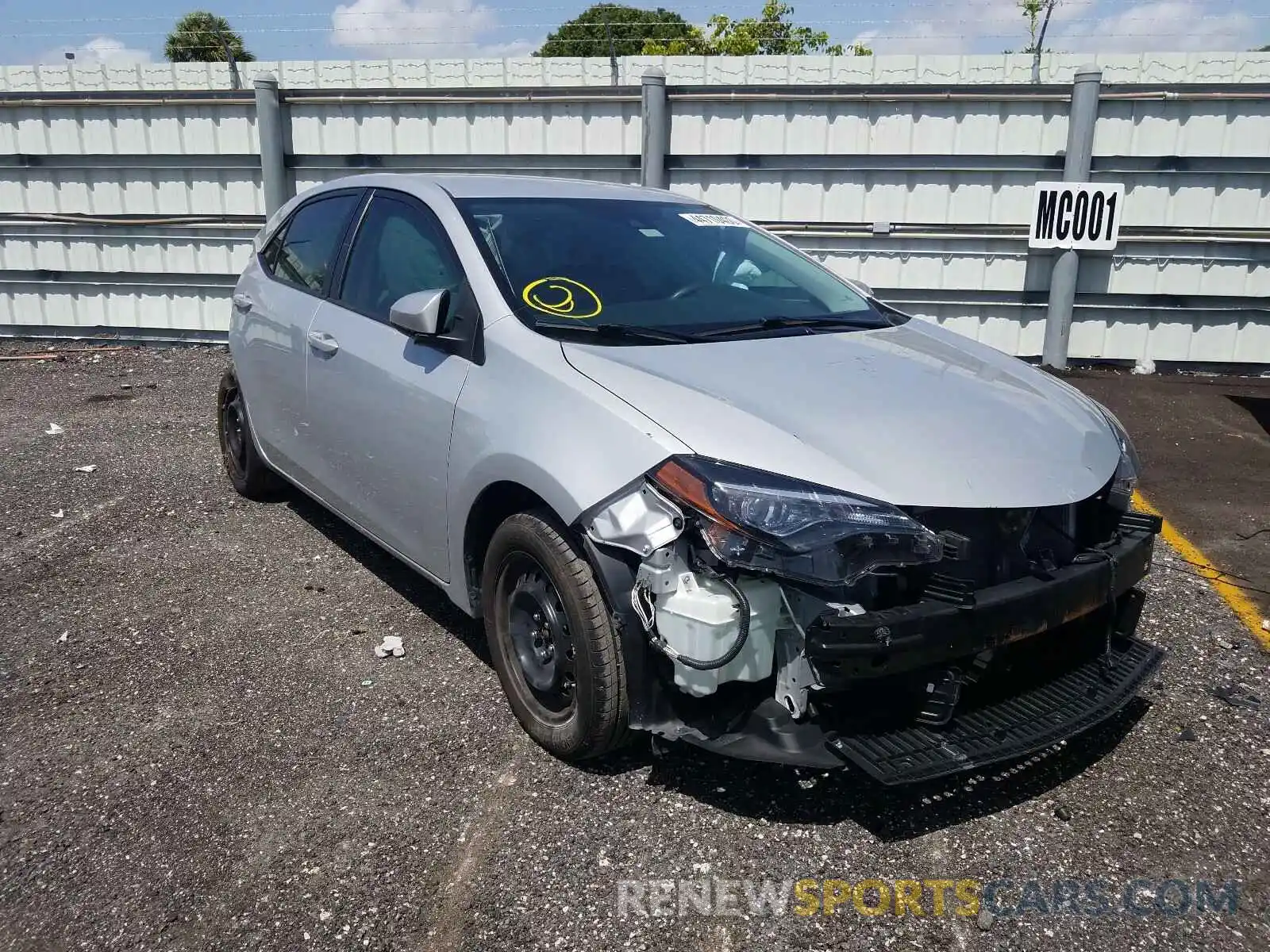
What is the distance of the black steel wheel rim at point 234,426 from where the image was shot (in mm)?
5250

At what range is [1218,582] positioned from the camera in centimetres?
452

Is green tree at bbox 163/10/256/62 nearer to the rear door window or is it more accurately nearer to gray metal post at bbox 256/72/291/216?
gray metal post at bbox 256/72/291/216

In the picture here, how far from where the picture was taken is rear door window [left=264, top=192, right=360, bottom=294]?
4.29 m

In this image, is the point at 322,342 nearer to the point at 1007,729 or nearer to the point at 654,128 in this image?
the point at 1007,729

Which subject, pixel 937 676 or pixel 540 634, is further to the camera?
pixel 540 634

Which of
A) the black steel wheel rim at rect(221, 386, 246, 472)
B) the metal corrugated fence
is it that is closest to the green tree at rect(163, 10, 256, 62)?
the metal corrugated fence

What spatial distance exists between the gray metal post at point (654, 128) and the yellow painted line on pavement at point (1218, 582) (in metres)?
4.91

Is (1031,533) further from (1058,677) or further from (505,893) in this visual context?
(505,893)

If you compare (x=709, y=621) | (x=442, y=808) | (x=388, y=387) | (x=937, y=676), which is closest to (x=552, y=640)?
(x=442, y=808)

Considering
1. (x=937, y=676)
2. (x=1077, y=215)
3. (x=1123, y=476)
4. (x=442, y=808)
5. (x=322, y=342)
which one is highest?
(x=1077, y=215)

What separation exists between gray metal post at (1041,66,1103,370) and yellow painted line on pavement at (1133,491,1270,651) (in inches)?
134

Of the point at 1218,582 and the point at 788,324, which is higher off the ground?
the point at 788,324

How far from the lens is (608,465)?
2639mm

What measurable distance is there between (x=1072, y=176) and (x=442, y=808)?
7.54 m
